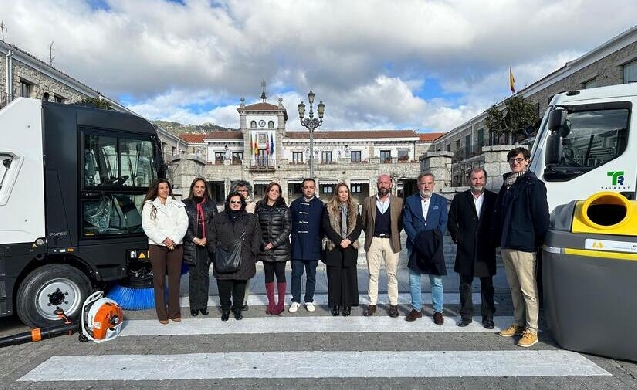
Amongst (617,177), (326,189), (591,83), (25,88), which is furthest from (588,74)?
(25,88)

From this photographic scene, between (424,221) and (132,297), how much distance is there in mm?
4463

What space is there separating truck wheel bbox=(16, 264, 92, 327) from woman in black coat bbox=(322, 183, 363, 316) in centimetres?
333

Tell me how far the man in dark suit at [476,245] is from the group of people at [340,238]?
0.04 ft

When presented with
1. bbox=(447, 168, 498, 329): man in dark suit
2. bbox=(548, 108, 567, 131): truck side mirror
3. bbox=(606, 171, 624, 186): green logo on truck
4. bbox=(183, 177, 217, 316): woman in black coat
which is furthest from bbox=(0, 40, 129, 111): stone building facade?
bbox=(606, 171, 624, 186): green logo on truck

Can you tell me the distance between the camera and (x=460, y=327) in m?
4.77

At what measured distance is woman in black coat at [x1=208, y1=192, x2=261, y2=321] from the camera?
16.9 feet

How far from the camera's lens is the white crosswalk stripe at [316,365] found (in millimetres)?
3516

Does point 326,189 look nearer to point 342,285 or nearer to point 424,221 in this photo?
point 342,285

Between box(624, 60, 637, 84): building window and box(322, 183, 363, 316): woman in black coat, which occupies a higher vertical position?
box(624, 60, 637, 84): building window

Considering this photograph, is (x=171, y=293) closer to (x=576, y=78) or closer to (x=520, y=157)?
(x=520, y=157)

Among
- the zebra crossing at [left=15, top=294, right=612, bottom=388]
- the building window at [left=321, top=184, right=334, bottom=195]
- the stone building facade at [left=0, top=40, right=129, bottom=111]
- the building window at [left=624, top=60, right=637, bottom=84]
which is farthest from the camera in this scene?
the building window at [left=321, top=184, right=334, bottom=195]

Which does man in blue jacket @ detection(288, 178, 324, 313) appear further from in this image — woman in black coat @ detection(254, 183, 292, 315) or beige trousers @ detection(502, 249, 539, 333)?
beige trousers @ detection(502, 249, 539, 333)

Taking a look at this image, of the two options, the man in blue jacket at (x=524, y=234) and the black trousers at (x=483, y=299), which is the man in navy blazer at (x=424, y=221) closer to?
the black trousers at (x=483, y=299)

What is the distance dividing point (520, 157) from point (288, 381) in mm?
3589
